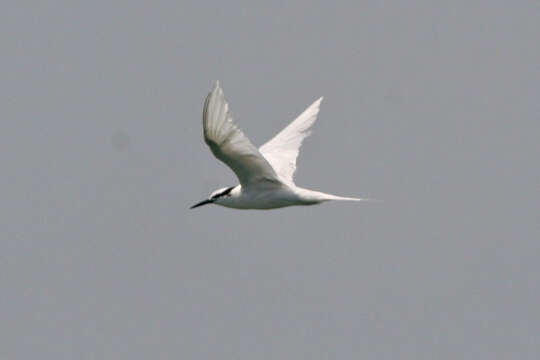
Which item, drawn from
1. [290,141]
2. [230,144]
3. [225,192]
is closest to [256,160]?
[230,144]

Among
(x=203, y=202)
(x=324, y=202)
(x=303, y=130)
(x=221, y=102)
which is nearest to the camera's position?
(x=221, y=102)

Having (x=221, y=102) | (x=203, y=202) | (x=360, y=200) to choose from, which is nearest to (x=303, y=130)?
(x=203, y=202)

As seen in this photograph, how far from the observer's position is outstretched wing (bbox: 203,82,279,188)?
1464cm

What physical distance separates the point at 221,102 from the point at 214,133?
898mm

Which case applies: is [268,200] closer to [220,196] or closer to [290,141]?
[220,196]

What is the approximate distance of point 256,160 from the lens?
651 inches

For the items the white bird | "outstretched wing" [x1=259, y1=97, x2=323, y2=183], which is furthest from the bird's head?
"outstretched wing" [x1=259, y1=97, x2=323, y2=183]

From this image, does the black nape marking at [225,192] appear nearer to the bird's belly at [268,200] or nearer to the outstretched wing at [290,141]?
the bird's belly at [268,200]

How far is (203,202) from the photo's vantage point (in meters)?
19.0

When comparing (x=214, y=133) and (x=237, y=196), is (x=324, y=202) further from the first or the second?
(x=214, y=133)

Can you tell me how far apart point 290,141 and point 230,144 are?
16.1 feet

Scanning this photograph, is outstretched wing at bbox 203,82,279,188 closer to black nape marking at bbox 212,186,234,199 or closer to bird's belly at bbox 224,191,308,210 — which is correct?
bird's belly at bbox 224,191,308,210

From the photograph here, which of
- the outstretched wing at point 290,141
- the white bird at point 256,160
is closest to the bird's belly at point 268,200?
the white bird at point 256,160

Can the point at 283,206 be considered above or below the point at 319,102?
below
